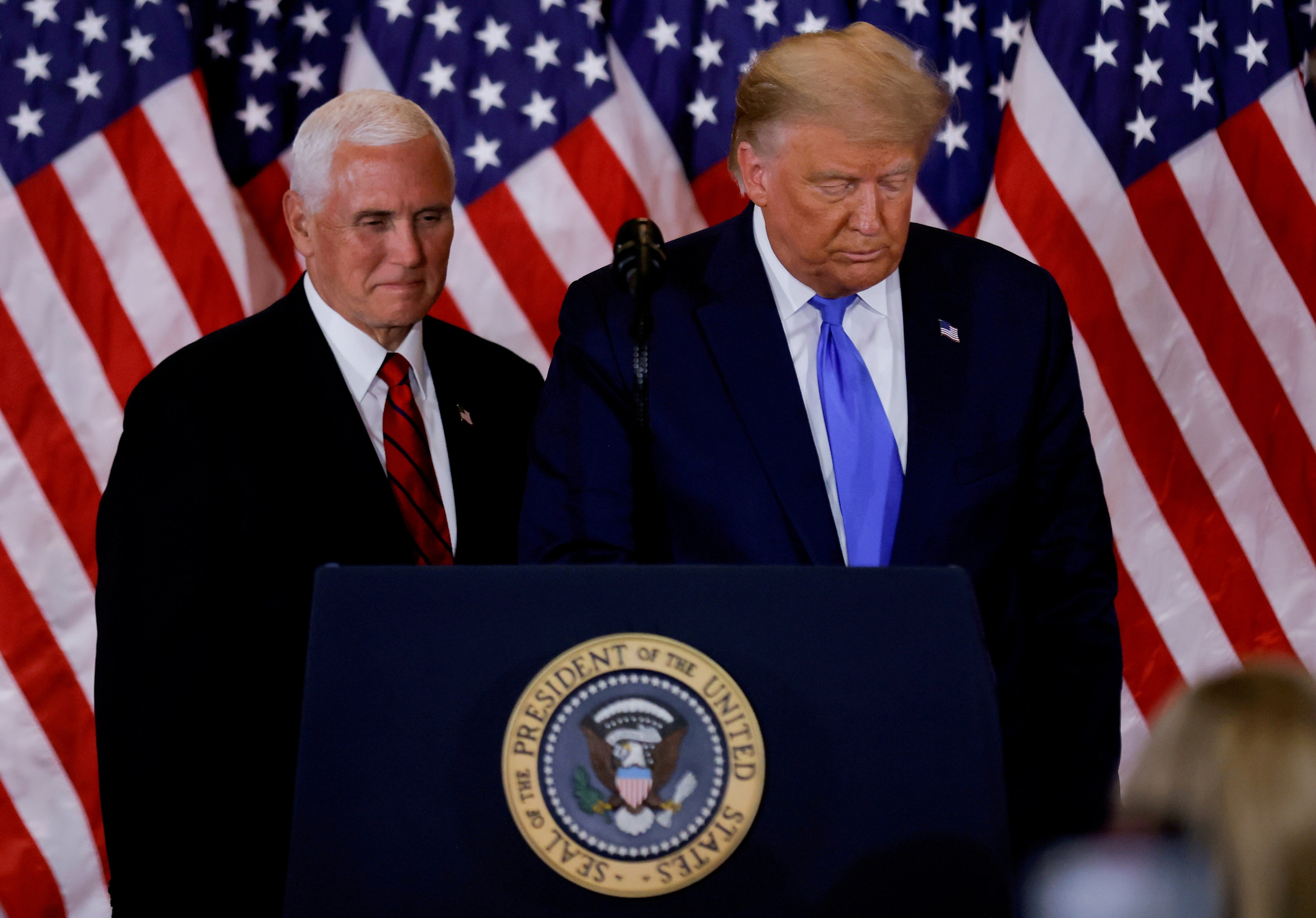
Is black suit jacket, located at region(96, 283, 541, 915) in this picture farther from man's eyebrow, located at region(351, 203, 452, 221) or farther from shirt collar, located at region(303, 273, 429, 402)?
man's eyebrow, located at region(351, 203, 452, 221)

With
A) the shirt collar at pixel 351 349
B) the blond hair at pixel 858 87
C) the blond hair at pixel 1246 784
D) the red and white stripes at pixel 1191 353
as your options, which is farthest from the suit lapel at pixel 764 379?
the red and white stripes at pixel 1191 353

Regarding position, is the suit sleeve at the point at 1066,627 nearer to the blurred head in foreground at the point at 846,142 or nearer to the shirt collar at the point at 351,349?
the blurred head in foreground at the point at 846,142

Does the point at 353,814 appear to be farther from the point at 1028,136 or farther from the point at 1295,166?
the point at 1295,166

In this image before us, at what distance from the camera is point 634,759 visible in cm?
106

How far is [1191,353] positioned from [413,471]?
1.86 metres

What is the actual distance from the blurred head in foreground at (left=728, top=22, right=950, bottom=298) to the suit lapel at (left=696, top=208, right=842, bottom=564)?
89 millimetres

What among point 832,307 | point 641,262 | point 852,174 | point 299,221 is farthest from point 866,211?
point 299,221

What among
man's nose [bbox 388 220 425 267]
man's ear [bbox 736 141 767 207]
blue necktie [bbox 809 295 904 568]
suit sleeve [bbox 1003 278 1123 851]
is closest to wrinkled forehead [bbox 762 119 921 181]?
man's ear [bbox 736 141 767 207]

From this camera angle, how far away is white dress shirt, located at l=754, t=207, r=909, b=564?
72.9 inches

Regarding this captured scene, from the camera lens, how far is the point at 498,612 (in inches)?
44.4

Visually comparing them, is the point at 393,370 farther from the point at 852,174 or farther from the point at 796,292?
the point at 852,174

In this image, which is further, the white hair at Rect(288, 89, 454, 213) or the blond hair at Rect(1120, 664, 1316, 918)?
the white hair at Rect(288, 89, 454, 213)

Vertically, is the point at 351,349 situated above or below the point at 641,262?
above

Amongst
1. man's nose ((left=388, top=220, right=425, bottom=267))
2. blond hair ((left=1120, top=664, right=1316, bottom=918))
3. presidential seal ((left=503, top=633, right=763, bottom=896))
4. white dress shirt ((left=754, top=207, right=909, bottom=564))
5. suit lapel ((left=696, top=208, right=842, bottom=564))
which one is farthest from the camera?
man's nose ((left=388, top=220, right=425, bottom=267))
